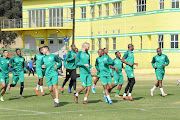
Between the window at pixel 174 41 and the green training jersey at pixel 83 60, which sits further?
the window at pixel 174 41

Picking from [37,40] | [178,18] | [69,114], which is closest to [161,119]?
[69,114]

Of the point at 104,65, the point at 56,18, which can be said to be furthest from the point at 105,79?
the point at 56,18

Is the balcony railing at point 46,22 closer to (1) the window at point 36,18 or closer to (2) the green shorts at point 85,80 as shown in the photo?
(1) the window at point 36,18

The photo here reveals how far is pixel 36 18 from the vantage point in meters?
57.8

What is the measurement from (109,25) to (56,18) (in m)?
9.01

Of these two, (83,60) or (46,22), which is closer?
(83,60)

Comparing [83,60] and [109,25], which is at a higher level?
[109,25]

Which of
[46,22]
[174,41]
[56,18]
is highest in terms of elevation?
[56,18]

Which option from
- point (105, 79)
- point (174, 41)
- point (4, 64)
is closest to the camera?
point (105, 79)

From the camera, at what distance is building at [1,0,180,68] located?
42125 mm

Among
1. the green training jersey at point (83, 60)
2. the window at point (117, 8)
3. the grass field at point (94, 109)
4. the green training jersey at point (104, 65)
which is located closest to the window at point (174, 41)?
the window at point (117, 8)

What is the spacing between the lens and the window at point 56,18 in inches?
2206

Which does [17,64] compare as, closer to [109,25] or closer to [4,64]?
[4,64]

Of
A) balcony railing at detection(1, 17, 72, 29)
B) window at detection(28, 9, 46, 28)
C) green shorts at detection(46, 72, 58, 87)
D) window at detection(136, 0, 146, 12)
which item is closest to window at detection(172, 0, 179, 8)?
window at detection(136, 0, 146, 12)
